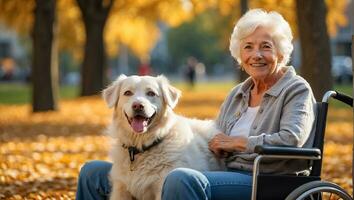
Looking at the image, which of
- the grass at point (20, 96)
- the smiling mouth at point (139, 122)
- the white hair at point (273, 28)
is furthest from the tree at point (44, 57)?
the white hair at point (273, 28)

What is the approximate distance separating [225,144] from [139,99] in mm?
657

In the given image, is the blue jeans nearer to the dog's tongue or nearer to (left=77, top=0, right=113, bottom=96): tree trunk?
the dog's tongue

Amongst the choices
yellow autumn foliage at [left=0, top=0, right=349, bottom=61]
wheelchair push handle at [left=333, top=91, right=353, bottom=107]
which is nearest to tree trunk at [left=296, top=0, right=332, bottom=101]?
yellow autumn foliage at [left=0, top=0, right=349, bottom=61]

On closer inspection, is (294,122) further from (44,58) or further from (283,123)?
(44,58)

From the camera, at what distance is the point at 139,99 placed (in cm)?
482

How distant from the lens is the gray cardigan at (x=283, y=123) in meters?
4.45

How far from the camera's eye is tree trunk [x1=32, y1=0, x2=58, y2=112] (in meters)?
18.5

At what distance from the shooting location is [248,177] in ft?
15.0

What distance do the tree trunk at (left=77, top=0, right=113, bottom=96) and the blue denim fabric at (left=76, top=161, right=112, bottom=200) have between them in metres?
21.7

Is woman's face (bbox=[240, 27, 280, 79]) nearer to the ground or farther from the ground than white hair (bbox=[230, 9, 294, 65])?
nearer to the ground

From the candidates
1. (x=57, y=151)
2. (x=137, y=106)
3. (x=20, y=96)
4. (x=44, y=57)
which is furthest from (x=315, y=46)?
(x=20, y=96)

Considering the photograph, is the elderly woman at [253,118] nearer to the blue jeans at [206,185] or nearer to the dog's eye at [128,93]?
the blue jeans at [206,185]

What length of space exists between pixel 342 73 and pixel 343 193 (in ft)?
147

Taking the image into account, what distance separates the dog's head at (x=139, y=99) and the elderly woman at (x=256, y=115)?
1.46 feet
